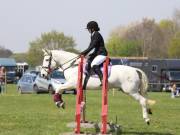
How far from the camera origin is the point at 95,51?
1588cm

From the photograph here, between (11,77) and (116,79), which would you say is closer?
(116,79)

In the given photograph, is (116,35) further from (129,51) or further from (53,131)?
(53,131)

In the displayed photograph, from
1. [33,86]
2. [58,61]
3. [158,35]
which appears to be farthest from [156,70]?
[158,35]

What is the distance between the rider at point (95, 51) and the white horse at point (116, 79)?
11.5 inches

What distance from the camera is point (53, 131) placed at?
15.8 meters

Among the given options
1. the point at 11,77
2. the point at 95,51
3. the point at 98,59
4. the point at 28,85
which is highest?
the point at 11,77

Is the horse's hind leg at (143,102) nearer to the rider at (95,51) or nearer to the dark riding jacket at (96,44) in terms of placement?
the rider at (95,51)

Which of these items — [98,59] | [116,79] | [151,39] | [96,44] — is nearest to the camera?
[96,44]

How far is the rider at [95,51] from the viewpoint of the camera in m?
15.5

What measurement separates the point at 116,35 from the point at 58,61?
392ft

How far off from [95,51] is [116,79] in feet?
3.71

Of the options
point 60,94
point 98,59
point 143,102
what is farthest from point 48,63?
point 143,102

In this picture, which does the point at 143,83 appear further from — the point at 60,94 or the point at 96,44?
the point at 60,94

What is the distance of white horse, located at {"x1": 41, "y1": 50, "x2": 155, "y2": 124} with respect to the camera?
16.4 metres
